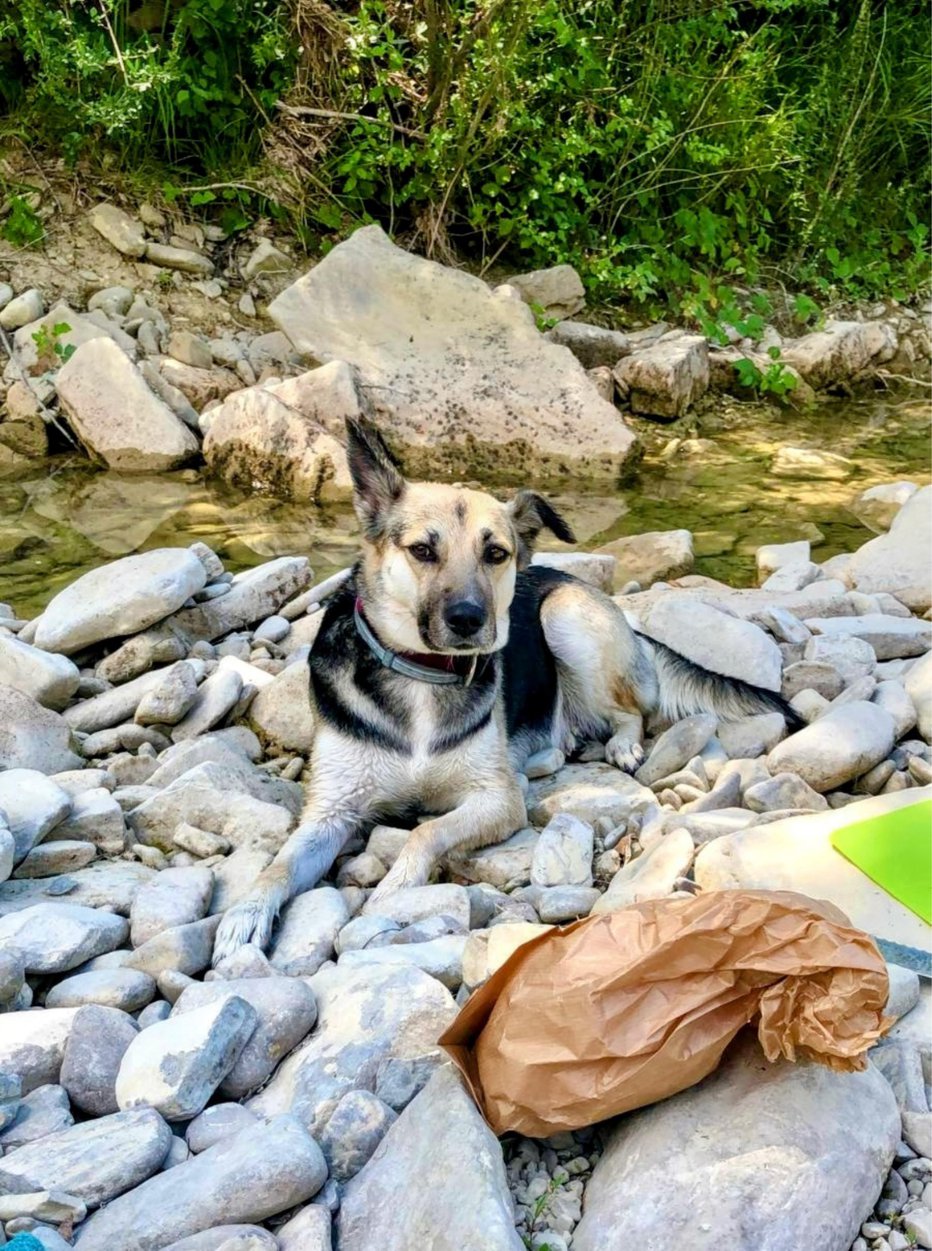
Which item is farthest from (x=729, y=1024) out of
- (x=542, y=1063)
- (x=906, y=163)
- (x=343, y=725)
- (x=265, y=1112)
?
(x=906, y=163)

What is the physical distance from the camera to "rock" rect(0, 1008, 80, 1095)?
2.39 meters

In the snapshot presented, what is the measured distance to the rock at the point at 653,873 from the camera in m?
3.01

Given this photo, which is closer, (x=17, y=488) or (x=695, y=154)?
(x=17, y=488)

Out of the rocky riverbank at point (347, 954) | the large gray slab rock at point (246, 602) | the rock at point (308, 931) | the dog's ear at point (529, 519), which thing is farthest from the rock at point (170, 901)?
the large gray slab rock at point (246, 602)

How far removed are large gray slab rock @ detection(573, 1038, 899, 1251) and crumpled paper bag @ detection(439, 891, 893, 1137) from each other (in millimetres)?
70

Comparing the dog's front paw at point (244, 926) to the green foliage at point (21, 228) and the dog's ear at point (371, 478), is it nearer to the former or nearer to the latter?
the dog's ear at point (371, 478)

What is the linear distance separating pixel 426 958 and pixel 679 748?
1833 mm

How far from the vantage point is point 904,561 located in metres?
5.95

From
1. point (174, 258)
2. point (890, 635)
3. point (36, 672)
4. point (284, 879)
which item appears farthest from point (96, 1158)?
point (174, 258)

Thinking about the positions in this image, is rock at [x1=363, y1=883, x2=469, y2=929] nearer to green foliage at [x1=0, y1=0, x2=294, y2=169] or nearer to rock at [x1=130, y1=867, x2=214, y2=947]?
rock at [x1=130, y1=867, x2=214, y2=947]

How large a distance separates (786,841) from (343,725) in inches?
59.8

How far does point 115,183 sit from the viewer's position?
32.1 ft

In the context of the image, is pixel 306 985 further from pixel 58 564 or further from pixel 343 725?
pixel 58 564

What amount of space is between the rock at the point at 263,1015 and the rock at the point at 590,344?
768cm
